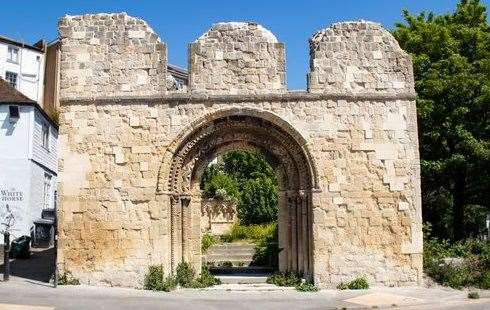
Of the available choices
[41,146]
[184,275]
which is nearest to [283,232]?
[184,275]

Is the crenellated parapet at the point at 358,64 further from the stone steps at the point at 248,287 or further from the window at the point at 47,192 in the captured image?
the window at the point at 47,192

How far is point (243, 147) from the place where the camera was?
43.6 feet

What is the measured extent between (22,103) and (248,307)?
15.6 metres

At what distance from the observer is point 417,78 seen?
1741 centimetres

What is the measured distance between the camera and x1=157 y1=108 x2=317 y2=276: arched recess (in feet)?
39.5

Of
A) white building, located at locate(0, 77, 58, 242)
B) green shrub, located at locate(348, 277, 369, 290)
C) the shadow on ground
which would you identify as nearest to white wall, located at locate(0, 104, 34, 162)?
white building, located at locate(0, 77, 58, 242)

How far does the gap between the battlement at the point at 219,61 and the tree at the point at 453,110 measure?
4264 millimetres

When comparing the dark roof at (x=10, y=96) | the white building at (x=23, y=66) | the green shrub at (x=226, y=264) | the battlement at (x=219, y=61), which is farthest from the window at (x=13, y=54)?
the green shrub at (x=226, y=264)

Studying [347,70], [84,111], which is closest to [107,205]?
[84,111]

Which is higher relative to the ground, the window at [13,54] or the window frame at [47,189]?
the window at [13,54]

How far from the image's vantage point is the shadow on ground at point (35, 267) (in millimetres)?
13273

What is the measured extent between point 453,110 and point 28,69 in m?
31.7

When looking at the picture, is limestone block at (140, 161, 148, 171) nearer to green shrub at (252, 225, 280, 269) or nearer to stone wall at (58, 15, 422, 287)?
stone wall at (58, 15, 422, 287)

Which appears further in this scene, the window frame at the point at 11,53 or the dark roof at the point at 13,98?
the window frame at the point at 11,53
